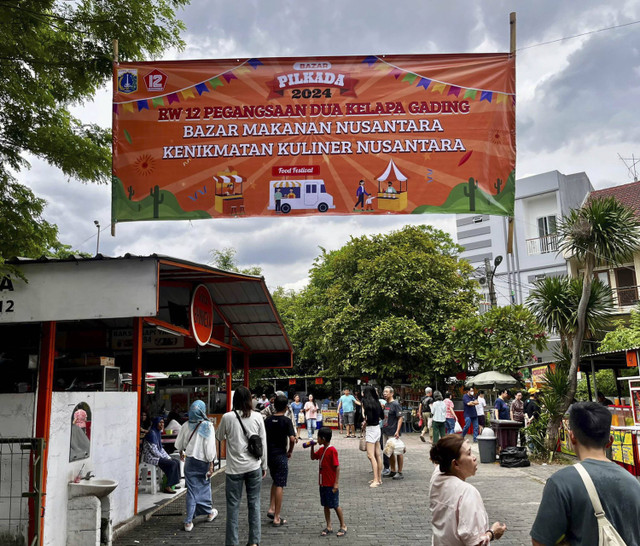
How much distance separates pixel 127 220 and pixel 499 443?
11.4 meters

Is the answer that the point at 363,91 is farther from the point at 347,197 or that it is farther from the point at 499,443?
the point at 499,443

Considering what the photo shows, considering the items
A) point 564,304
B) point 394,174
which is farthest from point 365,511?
point 564,304

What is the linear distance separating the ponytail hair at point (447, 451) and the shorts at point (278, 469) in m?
4.44

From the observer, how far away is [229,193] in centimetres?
Answer: 642

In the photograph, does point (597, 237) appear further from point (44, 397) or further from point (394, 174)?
point (44, 397)

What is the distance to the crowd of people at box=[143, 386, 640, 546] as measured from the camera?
110 inches

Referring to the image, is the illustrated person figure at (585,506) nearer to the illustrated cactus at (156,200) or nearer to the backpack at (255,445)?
the backpack at (255,445)

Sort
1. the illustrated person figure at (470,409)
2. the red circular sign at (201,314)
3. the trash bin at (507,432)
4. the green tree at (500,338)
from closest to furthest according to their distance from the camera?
1. the red circular sign at (201,314)
2. the trash bin at (507,432)
3. the illustrated person figure at (470,409)
4. the green tree at (500,338)

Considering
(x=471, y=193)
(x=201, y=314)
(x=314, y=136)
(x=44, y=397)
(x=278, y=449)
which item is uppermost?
(x=314, y=136)

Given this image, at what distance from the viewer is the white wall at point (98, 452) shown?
20.3 ft

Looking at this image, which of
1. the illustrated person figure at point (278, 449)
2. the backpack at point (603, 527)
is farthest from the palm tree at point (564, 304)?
the backpack at point (603, 527)

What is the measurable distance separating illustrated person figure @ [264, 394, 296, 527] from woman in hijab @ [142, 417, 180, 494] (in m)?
2.91

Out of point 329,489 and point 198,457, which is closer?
point 329,489

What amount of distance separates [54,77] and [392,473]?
367 inches
